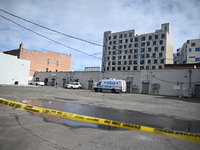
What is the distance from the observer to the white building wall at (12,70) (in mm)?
33125

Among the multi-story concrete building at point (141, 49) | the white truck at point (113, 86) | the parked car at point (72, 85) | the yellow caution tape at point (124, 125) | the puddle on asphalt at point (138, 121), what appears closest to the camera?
the yellow caution tape at point (124, 125)

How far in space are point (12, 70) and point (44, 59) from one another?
17976 millimetres

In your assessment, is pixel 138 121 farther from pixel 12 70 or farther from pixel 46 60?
pixel 46 60

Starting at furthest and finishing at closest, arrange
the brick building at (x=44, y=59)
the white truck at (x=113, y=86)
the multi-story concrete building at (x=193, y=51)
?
the multi-story concrete building at (x=193, y=51) < the brick building at (x=44, y=59) < the white truck at (x=113, y=86)

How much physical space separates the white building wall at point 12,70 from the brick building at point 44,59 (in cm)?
970

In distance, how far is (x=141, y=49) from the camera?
6825 cm

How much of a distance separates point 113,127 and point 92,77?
3257 cm

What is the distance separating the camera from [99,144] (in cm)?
314

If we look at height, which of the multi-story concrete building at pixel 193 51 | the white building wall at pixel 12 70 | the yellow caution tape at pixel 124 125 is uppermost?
the multi-story concrete building at pixel 193 51

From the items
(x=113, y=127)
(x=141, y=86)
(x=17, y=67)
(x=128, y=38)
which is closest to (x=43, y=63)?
(x=17, y=67)

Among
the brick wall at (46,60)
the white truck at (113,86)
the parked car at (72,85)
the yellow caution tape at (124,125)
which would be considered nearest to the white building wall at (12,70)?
the brick wall at (46,60)

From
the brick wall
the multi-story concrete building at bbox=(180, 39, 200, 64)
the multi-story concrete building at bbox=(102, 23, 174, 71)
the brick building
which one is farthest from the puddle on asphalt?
the multi-story concrete building at bbox=(180, 39, 200, 64)

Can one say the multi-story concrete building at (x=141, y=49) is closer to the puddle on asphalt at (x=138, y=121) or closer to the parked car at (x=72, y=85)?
the parked car at (x=72, y=85)

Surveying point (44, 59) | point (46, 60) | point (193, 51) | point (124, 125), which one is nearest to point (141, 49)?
point (193, 51)
